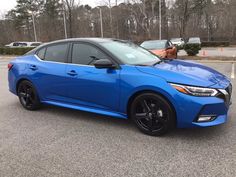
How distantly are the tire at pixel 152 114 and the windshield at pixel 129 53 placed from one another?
2.36ft

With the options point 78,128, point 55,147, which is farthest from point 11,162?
point 78,128

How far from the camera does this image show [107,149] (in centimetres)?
376

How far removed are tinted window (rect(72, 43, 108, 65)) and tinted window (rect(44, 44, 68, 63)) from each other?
255 mm

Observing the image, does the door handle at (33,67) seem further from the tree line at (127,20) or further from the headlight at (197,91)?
the tree line at (127,20)

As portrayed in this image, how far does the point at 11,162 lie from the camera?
348cm

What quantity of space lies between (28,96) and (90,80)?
6.22 feet

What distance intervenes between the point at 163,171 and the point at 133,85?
143 cm

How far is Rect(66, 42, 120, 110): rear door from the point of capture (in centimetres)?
435

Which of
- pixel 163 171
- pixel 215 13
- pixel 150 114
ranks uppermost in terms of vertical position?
pixel 215 13

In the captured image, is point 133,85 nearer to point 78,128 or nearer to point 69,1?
point 78,128

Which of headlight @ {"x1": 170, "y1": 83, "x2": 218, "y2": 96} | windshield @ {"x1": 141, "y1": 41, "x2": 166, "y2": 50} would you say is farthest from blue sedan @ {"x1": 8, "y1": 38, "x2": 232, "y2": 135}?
windshield @ {"x1": 141, "y1": 41, "x2": 166, "y2": 50}

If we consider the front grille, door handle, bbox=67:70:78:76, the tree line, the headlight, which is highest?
the tree line

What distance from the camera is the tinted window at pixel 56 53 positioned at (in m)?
5.12

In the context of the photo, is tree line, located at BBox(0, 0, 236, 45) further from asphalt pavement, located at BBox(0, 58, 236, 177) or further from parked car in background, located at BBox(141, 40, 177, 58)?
asphalt pavement, located at BBox(0, 58, 236, 177)
